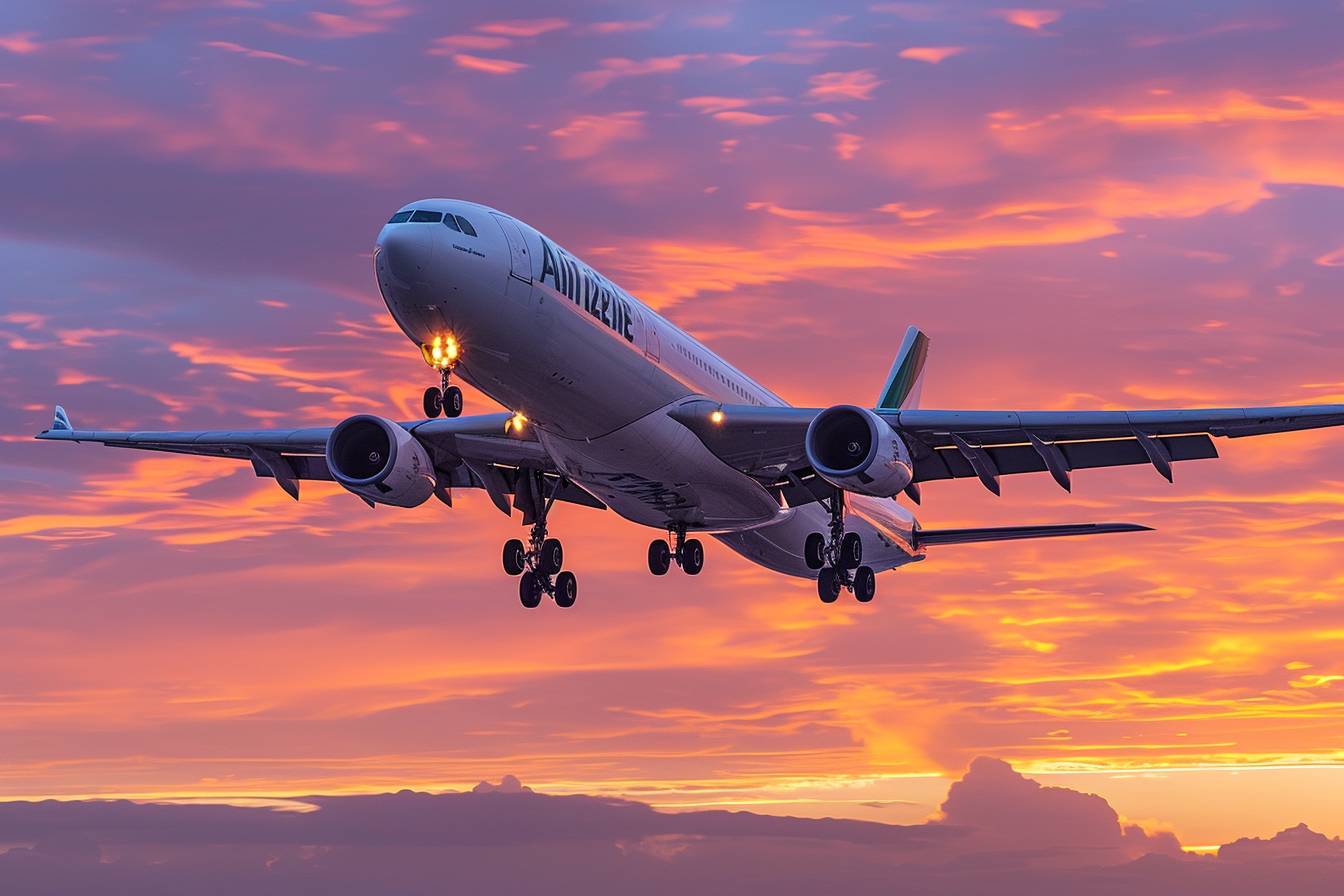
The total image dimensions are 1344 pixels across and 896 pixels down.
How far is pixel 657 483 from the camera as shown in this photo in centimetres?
3891

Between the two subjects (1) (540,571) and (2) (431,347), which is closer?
(2) (431,347)

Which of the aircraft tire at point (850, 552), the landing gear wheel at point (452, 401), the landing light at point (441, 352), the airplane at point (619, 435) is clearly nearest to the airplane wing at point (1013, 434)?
the airplane at point (619, 435)

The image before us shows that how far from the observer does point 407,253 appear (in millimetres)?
30469

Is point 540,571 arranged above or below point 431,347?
below

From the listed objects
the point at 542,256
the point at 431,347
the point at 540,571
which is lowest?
the point at 540,571

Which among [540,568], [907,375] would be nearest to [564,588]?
[540,568]

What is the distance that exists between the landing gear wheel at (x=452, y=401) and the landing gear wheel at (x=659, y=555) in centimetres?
1333

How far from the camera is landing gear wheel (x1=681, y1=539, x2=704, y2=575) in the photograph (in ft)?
141

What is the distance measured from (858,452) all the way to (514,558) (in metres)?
10.5

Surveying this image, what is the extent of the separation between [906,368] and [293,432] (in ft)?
75.5

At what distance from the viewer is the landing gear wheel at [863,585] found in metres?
43.3

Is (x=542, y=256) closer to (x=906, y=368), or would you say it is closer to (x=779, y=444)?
(x=779, y=444)

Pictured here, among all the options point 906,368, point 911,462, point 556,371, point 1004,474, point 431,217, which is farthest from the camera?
point 906,368

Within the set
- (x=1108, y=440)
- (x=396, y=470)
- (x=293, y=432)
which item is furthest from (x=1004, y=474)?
(x=293, y=432)
